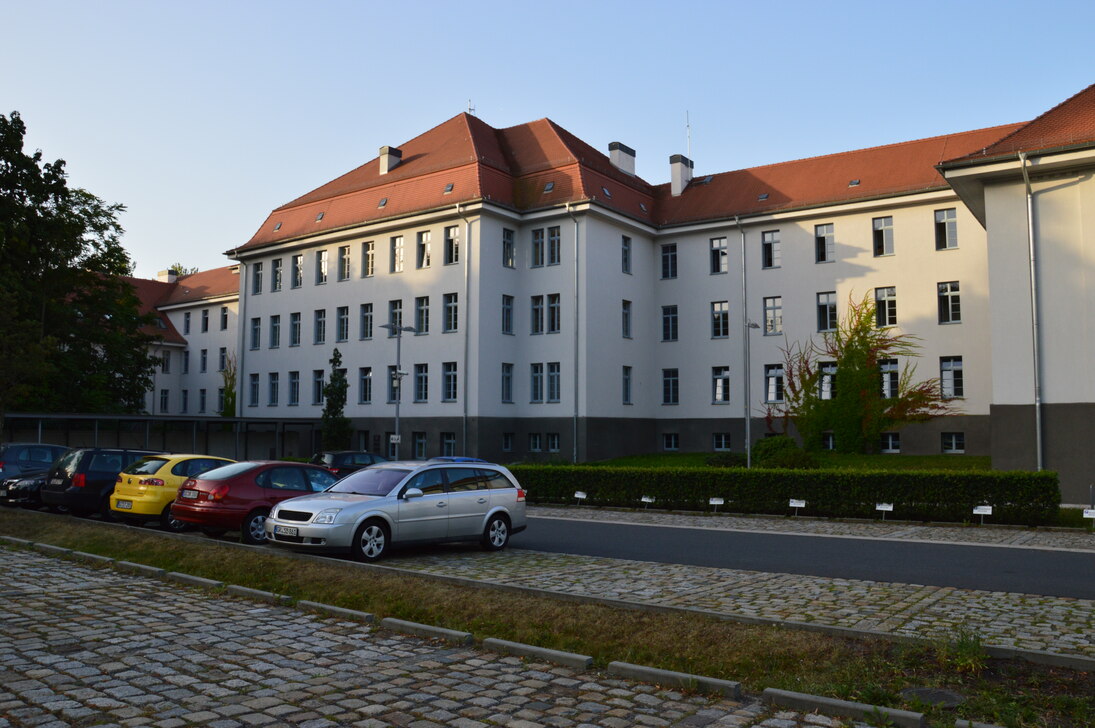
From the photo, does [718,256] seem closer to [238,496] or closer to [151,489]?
[151,489]

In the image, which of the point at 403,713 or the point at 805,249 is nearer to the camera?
the point at 403,713

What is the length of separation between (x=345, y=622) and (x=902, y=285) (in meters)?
34.2

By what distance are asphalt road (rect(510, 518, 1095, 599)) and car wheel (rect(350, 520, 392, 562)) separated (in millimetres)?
3056

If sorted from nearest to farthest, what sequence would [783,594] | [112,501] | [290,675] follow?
[290,675]
[783,594]
[112,501]

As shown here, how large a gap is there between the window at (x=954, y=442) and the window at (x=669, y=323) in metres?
12.9

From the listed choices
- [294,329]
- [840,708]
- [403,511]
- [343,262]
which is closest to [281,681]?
[840,708]

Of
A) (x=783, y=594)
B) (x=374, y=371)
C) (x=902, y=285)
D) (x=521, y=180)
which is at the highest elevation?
(x=521, y=180)

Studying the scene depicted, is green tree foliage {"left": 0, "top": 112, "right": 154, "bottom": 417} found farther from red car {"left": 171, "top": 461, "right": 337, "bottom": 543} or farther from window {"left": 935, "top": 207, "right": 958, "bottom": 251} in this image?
window {"left": 935, "top": 207, "right": 958, "bottom": 251}

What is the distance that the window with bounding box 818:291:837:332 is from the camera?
3947cm

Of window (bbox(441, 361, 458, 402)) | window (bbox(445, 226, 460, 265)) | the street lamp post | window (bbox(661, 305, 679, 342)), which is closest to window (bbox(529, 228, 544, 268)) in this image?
window (bbox(445, 226, 460, 265))

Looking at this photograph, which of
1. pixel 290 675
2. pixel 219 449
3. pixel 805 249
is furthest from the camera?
pixel 219 449

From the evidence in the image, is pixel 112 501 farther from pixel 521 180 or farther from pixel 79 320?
pixel 79 320

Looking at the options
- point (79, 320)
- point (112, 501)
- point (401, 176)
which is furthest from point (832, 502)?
point (79, 320)

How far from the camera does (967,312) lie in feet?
119
